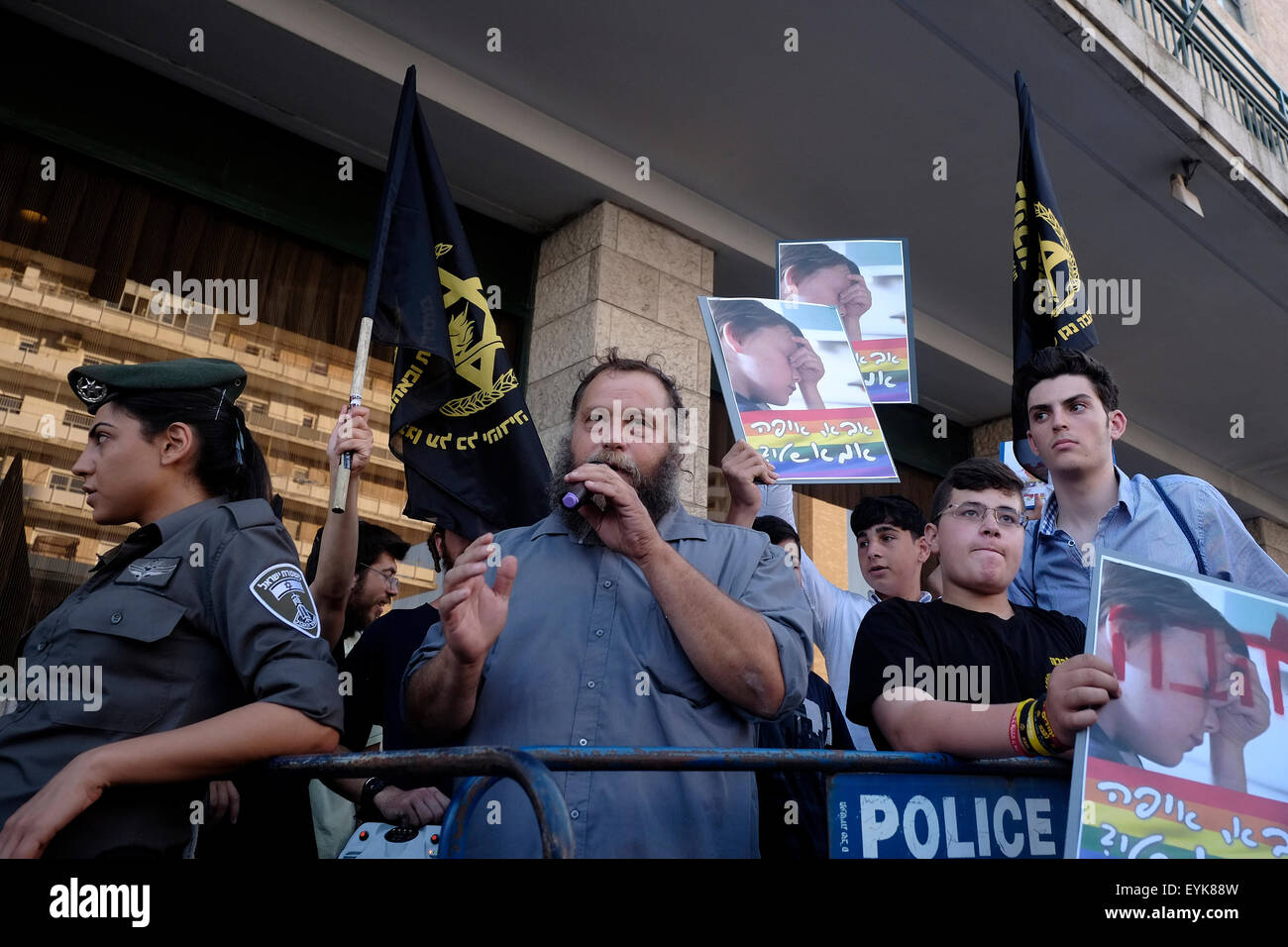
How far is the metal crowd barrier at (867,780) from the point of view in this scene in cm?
148

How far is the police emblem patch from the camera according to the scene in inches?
77.0

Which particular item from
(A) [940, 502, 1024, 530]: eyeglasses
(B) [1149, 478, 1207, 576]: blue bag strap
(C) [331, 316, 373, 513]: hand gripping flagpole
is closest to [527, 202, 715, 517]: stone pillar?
(C) [331, 316, 373, 513]: hand gripping flagpole

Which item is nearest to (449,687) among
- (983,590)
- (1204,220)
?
(983,590)

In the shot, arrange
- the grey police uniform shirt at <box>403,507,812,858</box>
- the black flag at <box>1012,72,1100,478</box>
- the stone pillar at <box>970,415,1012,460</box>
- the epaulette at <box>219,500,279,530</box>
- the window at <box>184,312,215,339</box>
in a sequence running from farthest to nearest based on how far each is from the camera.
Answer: the stone pillar at <box>970,415,1012,460</box>, the window at <box>184,312,215,339</box>, the black flag at <box>1012,72,1100,478</box>, the epaulette at <box>219,500,279,530</box>, the grey police uniform shirt at <box>403,507,812,858</box>

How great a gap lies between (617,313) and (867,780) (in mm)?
4236

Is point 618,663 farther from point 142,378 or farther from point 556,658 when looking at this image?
point 142,378

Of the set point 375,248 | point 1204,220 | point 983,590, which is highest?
point 1204,220

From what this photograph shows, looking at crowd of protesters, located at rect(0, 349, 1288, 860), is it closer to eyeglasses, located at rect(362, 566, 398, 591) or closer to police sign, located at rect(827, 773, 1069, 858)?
police sign, located at rect(827, 773, 1069, 858)

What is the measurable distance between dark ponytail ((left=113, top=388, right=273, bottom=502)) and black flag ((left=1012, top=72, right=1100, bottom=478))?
2643mm

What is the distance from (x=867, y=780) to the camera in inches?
68.1

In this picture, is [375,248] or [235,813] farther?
[375,248]
